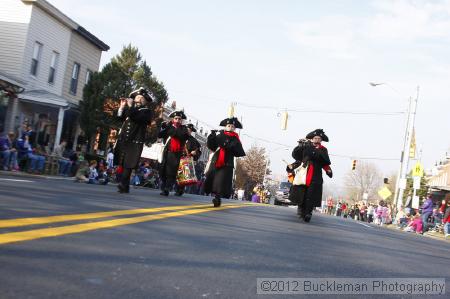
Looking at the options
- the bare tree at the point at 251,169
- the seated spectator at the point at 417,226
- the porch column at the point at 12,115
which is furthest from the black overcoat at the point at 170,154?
the bare tree at the point at 251,169

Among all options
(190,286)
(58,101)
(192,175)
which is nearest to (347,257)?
(190,286)

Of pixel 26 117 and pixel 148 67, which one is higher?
pixel 148 67

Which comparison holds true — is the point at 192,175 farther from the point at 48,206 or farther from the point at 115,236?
Answer: the point at 115,236

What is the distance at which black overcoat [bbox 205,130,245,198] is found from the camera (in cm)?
1210

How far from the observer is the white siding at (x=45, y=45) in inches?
1046

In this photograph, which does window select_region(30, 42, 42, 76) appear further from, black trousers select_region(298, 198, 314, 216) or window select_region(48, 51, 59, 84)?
black trousers select_region(298, 198, 314, 216)

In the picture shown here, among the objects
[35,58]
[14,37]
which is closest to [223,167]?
[14,37]

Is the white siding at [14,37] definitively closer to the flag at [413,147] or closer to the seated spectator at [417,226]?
the seated spectator at [417,226]

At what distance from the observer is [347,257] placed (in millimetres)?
6258

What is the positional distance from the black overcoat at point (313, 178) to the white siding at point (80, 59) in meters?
20.8

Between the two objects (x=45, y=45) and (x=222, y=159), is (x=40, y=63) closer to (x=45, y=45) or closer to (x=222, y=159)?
(x=45, y=45)

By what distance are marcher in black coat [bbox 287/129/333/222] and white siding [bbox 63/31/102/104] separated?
68.0 feet

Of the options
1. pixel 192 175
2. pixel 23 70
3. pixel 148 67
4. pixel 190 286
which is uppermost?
pixel 148 67

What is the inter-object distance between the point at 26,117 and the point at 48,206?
2177cm
